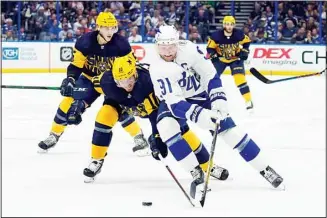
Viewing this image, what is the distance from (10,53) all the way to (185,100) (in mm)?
7991

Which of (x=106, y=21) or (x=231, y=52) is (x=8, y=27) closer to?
Result: (x=231, y=52)

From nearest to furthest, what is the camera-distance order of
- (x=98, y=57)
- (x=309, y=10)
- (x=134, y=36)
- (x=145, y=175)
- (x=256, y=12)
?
(x=145, y=175)
(x=98, y=57)
(x=134, y=36)
(x=309, y=10)
(x=256, y=12)

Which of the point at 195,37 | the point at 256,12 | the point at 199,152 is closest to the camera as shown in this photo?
the point at 199,152

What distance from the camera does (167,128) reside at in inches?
131

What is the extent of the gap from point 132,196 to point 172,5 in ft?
29.0

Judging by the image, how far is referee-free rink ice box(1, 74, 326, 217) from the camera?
3158 millimetres

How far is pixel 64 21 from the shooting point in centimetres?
1172

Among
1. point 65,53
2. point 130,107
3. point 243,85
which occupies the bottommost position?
point 65,53

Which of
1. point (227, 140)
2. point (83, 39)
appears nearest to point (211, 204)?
point (227, 140)

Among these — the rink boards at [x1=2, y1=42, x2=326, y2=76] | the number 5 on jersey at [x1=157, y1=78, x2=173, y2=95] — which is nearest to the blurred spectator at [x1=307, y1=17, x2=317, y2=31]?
the rink boards at [x1=2, y1=42, x2=326, y2=76]

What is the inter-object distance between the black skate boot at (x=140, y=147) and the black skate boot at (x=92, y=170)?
2.68ft

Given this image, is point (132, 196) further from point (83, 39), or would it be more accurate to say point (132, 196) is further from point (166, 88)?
point (83, 39)

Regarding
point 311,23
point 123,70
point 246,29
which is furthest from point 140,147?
point 311,23

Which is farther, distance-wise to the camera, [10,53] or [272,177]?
[10,53]
